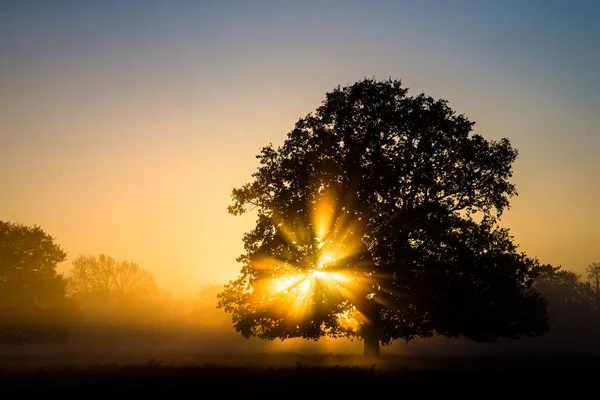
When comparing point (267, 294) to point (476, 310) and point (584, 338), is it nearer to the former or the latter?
point (476, 310)

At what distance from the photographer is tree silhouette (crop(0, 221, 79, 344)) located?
181ft

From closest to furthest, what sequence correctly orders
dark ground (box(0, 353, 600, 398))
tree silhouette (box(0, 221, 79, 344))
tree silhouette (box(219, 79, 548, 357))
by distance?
dark ground (box(0, 353, 600, 398)) → tree silhouette (box(219, 79, 548, 357)) → tree silhouette (box(0, 221, 79, 344))

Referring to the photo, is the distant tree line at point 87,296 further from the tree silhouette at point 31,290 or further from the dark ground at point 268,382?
the dark ground at point 268,382

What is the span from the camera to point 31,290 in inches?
2283

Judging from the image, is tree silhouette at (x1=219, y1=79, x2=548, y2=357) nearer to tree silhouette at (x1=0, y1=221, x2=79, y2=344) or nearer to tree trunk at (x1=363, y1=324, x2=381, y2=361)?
tree trunk at (x1=363, y1=324, x2=381, y2=361)

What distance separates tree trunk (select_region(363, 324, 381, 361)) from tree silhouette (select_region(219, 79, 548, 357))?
0.65 m

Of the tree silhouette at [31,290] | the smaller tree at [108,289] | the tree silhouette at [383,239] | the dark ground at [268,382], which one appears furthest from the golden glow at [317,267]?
the smaller tree at [108,289]

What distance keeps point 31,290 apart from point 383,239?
4510cm

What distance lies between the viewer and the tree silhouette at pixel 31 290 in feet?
181

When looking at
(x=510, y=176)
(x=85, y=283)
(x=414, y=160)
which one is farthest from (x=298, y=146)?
(x=85, y=283)

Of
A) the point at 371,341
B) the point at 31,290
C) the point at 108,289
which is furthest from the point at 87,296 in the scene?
the point at 371,341

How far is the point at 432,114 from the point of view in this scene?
30469 mm

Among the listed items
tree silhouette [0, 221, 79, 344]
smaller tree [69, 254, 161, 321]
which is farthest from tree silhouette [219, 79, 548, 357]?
smaller tree [69, 254, 161, 321]

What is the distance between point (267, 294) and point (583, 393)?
16.2m
